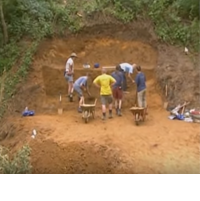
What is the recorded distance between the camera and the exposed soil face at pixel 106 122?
892 centimetres

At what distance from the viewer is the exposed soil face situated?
8.92 meters

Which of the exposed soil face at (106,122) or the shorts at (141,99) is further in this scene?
the shorts at (141,99)

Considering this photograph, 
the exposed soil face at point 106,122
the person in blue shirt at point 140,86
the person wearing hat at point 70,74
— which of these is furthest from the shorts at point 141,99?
the person wearing hat at point 70,74

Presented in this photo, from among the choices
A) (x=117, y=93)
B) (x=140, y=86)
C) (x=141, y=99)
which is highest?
(x=140, y=86)

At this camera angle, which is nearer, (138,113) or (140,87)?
(138,113)

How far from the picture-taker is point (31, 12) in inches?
590

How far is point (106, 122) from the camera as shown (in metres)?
11.3

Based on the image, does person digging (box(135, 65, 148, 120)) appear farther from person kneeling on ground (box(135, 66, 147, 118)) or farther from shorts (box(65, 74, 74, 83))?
shorts (box(65, 74, 74, 83))

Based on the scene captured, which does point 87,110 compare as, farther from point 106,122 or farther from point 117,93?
point 117,93

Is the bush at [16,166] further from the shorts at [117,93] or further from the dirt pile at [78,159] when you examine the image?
the shorts at [117,93]

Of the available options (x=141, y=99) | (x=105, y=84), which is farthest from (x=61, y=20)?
(x=141, y=99)

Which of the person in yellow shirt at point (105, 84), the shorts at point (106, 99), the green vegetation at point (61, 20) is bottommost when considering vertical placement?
the shorts at point (106, 99)
